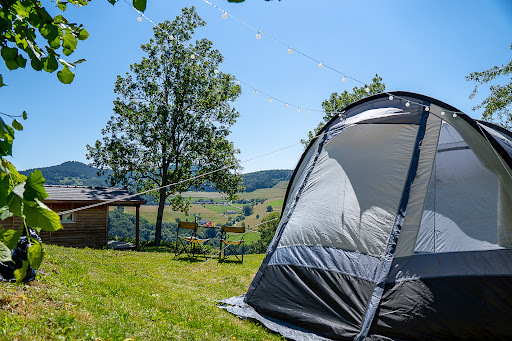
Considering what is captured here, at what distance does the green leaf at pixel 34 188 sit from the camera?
3.12 feet

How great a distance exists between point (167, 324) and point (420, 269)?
8.95ft

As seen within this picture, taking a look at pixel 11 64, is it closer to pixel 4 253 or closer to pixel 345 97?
Answer: pixel 4 253

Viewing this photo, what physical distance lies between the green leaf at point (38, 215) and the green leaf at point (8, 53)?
2.27ft

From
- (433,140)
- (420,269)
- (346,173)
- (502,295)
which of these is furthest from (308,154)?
(502,295)

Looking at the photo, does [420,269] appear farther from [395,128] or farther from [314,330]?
[395,128]

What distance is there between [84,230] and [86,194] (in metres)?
2.10

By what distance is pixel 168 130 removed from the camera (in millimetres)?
20344

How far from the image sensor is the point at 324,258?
4.38 meters

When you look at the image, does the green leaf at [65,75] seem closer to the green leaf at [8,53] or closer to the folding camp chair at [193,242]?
the green leaf at [8,53]

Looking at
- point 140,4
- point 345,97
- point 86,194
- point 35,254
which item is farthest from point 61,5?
point 345,97

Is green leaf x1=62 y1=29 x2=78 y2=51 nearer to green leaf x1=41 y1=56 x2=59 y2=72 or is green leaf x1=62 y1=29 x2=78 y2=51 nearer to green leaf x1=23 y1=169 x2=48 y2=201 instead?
green leaf x1=41 y1=56 x2=59 y2=72

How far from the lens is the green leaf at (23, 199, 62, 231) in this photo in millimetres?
966

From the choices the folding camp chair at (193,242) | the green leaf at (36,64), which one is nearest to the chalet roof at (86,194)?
the folding camp chair at (193,242)

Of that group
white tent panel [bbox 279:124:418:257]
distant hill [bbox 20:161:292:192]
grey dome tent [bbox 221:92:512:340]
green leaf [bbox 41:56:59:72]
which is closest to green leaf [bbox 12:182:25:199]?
green leaf [bbox 41:56:59:72]
